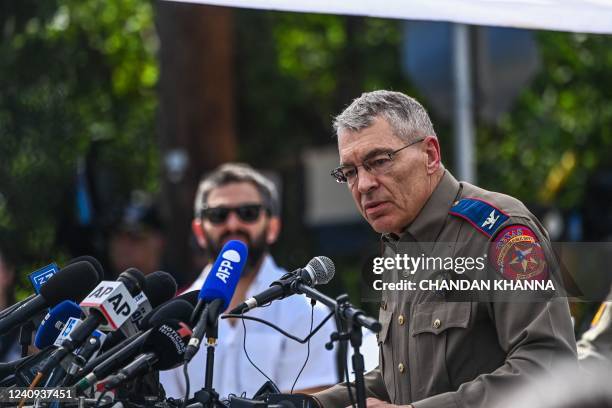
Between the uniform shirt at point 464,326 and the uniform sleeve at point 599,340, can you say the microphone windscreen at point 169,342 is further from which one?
the uniform sleeve at point 599,340

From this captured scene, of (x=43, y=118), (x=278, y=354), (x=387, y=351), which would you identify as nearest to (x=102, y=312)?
(x=387, y=351)

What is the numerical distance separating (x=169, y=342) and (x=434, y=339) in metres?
0.86

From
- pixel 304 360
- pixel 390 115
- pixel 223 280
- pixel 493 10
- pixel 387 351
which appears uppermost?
pixel 493 10

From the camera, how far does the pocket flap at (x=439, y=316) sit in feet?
11.3

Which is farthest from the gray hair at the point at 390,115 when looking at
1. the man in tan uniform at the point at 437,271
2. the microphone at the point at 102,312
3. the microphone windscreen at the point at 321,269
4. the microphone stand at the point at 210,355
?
the microphone at the point at 102,312

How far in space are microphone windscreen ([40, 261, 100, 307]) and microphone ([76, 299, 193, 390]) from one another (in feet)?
1.28

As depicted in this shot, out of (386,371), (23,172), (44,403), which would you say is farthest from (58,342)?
(23,172)

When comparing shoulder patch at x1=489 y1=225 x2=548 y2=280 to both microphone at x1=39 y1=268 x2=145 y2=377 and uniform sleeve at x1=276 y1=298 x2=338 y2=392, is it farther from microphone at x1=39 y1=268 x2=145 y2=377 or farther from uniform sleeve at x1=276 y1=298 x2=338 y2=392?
uniform sleeve at x1=276 y1=298 x2=338 y2=392

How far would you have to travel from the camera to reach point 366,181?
3688 millimetres

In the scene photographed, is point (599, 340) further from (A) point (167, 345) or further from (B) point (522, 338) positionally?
(A) point (167, 345)

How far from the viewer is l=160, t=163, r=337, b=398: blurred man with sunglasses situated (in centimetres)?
530

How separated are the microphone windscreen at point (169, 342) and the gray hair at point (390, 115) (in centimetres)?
92

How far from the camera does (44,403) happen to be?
330 cm

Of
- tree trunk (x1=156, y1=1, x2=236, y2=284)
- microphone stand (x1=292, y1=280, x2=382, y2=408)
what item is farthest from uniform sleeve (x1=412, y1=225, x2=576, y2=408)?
tree trunk (x1=156, y1=1, x2=236, y2=284)
